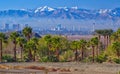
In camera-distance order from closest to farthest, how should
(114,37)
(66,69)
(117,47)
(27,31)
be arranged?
(66,69) < (117,47) < (27,31) < (114,37)

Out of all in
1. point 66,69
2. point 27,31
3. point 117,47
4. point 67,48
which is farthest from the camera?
point 67,48

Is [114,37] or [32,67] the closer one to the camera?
[32,67]

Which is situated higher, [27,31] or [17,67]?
[27,31]

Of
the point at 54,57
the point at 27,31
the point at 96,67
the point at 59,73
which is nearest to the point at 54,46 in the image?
the point at 54,57

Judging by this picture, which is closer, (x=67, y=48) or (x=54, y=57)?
(x=54, y=57)

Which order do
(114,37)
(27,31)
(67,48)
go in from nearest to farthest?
(27,31) < (114,37) < (67,48)

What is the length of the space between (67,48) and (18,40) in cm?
3896

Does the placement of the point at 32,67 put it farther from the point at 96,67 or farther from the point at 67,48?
the point at 67,48

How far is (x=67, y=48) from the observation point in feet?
532

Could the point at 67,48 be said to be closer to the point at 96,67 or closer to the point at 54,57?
the point at 54,57

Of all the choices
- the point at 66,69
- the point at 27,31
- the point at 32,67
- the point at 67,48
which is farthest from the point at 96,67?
the point at 67,48

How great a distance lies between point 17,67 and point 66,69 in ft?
40.5

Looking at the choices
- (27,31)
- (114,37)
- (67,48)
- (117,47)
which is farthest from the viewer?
(67,48)

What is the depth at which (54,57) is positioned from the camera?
12631 cm
